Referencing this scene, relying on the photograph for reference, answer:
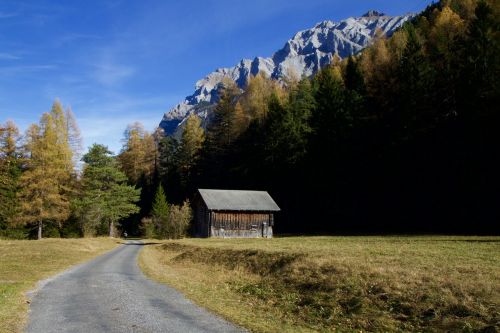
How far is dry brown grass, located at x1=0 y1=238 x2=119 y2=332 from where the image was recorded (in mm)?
13273

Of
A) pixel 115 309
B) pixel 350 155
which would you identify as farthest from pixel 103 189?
pixel 115 309

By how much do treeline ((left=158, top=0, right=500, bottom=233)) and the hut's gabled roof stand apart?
8.00 metres

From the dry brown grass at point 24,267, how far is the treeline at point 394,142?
31.2 metres

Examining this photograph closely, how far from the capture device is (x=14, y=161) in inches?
2473

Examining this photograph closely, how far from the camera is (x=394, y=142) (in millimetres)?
49812

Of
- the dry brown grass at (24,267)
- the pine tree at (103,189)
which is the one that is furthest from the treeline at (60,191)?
the dry brown grass at (24,267)

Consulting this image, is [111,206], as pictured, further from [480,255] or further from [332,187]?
[480,255]

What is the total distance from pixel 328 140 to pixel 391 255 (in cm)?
3999

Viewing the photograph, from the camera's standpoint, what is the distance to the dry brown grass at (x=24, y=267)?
13.3 m

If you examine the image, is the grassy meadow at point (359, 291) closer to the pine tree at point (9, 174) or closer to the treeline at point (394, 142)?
the treeline at point (394, 142)

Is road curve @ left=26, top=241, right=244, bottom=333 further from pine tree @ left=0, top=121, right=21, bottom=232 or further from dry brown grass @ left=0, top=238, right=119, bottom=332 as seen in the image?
pine tree @ left=0, top=121, right=21, bottom=232

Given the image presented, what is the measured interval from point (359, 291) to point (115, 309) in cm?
872

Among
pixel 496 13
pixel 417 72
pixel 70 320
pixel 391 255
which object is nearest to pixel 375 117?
pixel 417 72

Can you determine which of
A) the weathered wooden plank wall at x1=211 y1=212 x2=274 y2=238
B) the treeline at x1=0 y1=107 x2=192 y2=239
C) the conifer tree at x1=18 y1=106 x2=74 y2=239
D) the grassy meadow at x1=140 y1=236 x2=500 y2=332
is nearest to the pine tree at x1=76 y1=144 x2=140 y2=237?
the treeline at x1=0 y1=107 x2=192 y2=239
